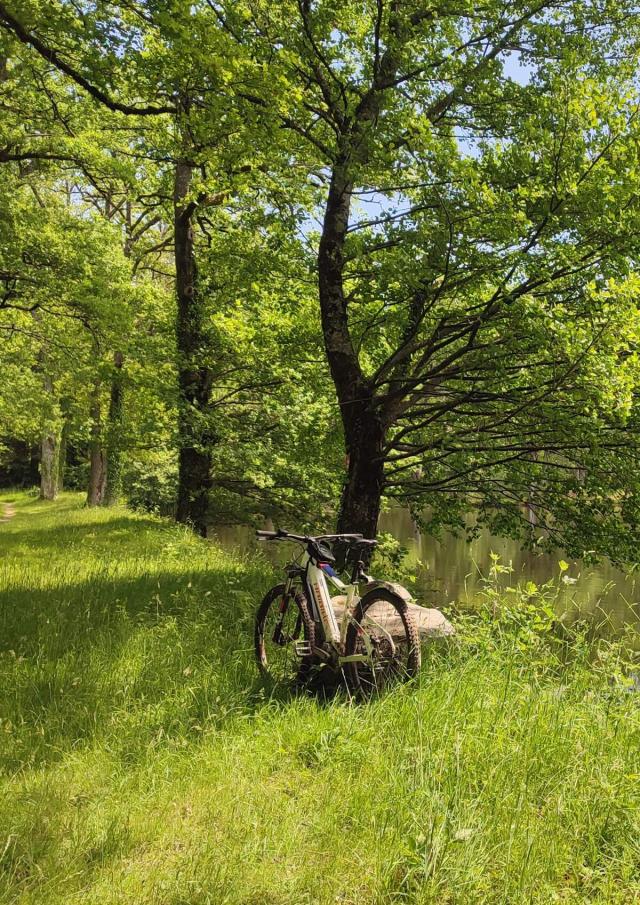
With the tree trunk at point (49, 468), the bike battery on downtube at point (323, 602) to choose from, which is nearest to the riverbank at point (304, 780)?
the bike battery on downtube at point (323, 602)

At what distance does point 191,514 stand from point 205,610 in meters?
7.92

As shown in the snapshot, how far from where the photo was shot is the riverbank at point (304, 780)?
91.0 inches

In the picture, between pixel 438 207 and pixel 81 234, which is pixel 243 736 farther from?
pixel 81 234

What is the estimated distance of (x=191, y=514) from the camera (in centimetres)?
1333

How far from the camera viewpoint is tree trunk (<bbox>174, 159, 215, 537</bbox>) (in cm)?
1224

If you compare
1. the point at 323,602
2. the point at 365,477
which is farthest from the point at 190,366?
the point at 323,602

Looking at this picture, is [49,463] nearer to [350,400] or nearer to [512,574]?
[512,574]

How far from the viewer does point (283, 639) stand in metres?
4.61

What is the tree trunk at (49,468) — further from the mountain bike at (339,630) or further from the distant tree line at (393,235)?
the mountain bike at (339,630)

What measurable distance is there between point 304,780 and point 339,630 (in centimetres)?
120

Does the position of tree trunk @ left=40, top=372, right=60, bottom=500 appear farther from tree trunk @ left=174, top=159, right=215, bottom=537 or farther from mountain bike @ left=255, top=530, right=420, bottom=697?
mountain bike @ left=255, top=530, right=420, bottom=697

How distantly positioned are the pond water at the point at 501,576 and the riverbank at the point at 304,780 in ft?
20.3

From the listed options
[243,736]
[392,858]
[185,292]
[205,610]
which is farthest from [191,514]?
[392,858]

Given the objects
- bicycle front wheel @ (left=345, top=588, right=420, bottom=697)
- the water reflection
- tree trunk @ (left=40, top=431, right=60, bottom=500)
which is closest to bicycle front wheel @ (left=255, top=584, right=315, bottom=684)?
bicycle front wheel @ (left=345, top=588, right=420, bottom=697)
